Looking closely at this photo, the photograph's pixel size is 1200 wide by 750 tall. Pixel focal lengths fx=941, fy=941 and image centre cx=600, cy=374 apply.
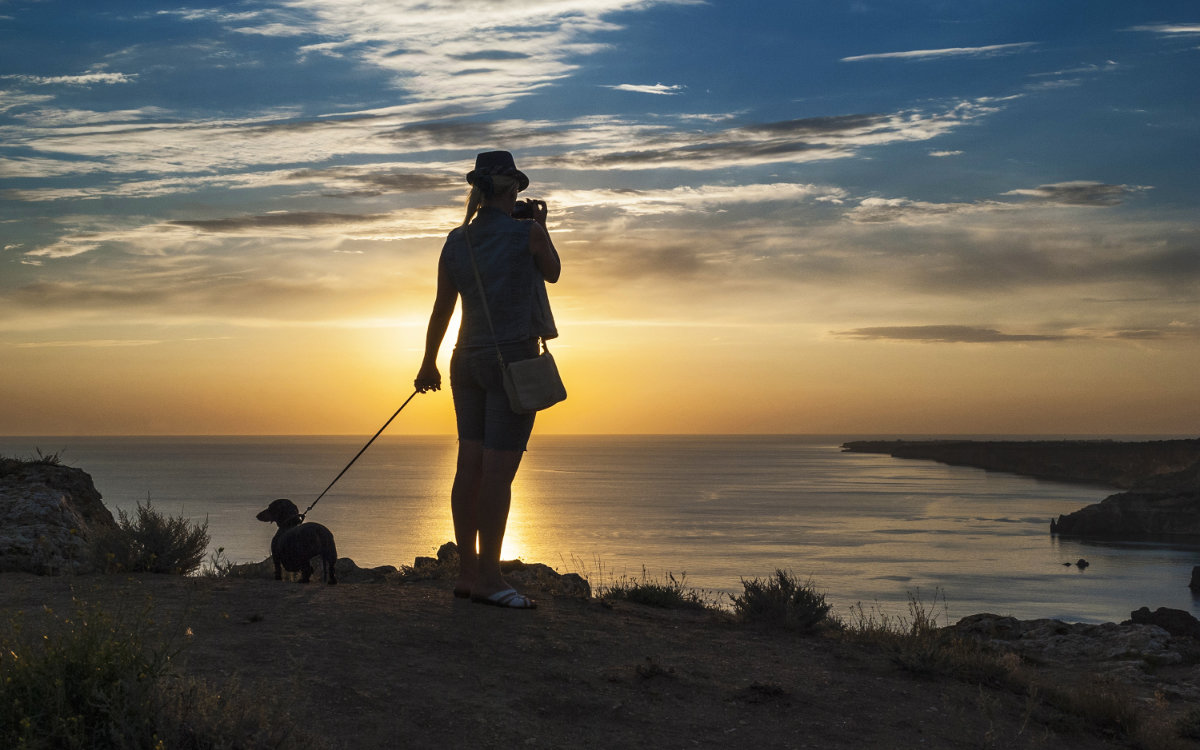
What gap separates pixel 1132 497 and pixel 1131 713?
85870mm

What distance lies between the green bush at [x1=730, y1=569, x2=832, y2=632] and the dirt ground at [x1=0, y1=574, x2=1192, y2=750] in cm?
32

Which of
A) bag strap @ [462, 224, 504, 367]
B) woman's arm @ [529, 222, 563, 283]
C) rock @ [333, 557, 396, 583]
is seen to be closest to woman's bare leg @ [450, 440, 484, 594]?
bag strap @ [462, 224, 504, 367]

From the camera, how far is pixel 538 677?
440 centimetres

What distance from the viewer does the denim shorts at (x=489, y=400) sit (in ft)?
17.0

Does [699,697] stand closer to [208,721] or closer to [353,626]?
[353,626]

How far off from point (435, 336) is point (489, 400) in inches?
25.2

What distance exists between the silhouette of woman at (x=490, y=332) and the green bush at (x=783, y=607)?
1772 mm

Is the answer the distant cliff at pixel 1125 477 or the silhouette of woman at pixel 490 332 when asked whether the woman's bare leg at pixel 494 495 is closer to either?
the silhouette of woman at pixel 490 332

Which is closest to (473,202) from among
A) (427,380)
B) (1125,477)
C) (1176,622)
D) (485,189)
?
(485,189)

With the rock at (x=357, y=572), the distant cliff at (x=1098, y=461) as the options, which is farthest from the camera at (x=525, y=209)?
the distant cliff at (x=1098, y=461)

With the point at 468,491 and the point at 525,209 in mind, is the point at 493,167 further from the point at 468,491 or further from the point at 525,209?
the point at 468,491

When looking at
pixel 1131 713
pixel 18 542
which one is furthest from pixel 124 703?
pixel 1131 713

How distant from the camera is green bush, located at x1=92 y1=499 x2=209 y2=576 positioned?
6.24 m

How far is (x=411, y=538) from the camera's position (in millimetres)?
58375
